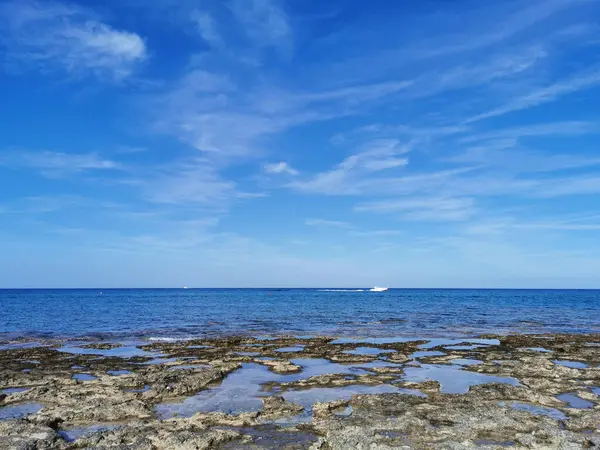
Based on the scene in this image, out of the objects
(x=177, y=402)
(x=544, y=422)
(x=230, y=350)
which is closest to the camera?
(x=544, y=422)

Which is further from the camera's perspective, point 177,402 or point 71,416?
point 177,402

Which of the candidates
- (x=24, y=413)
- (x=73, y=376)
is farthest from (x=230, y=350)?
(x=24, y=413)

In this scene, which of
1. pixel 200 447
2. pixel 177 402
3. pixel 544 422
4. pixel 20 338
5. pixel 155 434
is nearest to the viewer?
pixel 200 447

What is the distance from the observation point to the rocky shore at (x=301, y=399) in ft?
36.0

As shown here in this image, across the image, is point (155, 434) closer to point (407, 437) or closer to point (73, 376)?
point (407, 437)

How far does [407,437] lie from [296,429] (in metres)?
2.81

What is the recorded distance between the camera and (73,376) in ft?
62.2

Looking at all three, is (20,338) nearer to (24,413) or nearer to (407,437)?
(24,413)

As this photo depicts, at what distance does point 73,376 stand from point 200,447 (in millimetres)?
11181

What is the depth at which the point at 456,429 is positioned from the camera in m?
11.6

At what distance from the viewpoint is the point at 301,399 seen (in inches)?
590

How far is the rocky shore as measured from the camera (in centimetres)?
1096

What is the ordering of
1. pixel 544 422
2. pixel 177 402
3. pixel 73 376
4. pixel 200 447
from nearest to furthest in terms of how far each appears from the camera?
pixel 200 447, pixel 544 422, pixel 177 402, pixel 73 376

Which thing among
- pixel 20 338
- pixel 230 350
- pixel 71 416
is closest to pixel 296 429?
pixel 71 416
